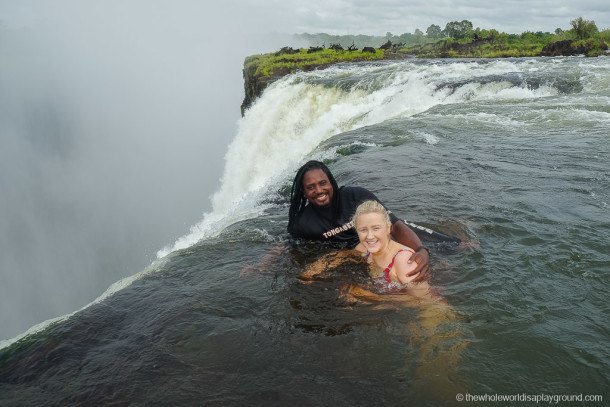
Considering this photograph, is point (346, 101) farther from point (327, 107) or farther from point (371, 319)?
point (371, 319)

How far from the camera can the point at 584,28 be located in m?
36.1

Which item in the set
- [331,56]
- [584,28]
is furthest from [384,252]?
[584,28]

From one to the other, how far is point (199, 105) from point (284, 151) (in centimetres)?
9125

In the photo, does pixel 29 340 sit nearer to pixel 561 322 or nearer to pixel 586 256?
pixel 561 322

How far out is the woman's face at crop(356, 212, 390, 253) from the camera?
380 cm

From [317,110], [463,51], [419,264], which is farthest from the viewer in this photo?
[463,51]

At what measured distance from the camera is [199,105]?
4050 inches

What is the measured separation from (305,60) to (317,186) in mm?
30573

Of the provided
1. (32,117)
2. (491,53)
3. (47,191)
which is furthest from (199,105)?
(491,53)

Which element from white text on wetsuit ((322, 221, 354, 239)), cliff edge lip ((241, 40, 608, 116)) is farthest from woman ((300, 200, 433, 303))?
cliff edge lip ((241, 40, 608, 116))

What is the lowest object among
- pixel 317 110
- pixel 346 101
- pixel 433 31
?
pixel 317 110

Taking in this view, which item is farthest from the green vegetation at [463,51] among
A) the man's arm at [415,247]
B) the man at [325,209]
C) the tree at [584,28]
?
the man's arm at [415,247]

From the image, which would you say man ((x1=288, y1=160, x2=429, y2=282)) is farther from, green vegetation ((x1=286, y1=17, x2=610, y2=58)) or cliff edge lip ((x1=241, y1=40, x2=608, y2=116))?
green vegetation ((x1=286, y1=17, x2=610, y2=58))

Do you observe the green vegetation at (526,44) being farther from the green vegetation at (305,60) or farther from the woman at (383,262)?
the woman at (383,262)
